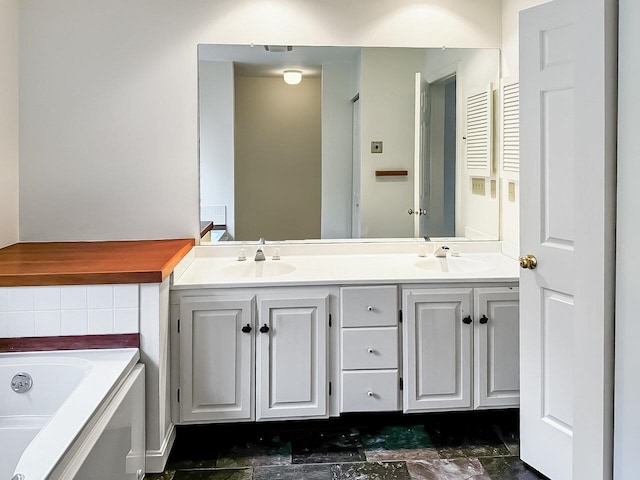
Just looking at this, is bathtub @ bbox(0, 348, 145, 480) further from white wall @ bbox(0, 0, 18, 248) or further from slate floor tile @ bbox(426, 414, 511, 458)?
slate floor tile @ bbox(426, 414, 511, 458)

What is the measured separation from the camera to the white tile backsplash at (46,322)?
6.93 ft

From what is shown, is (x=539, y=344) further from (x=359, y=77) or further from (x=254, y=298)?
(x=359, y=77)

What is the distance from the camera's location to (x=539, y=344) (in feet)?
6.95

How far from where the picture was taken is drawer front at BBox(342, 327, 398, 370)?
8.09 feet

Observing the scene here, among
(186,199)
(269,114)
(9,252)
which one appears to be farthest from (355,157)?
(9,252)

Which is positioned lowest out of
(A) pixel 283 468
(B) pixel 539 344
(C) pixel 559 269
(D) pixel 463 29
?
(A) pixel 283 468

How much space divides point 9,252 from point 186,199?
876 mm

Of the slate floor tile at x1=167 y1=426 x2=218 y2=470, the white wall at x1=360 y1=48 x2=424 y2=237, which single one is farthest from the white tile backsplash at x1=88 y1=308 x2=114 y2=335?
the white wall at x1=360 y1=48 x2=424 y2=237

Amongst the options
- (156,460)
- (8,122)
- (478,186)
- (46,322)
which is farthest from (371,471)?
(8,122)

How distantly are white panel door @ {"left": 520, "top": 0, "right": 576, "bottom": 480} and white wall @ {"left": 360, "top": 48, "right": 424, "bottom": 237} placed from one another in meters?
0.95

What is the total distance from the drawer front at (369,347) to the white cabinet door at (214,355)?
0.43 m

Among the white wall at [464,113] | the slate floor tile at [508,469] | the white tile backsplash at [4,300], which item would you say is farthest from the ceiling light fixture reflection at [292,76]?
the slate floor tile at [508,469]

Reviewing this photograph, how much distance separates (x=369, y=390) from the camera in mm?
2490

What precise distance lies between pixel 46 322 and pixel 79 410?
662 mm
